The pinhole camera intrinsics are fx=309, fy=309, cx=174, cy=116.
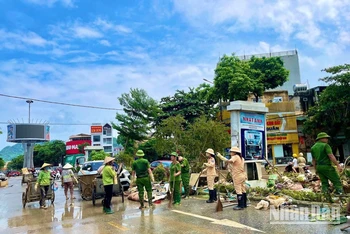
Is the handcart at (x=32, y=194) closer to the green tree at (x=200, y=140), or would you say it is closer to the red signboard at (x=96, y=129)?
the green tree at (x=200, y=140)

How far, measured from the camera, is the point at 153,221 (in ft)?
23.2

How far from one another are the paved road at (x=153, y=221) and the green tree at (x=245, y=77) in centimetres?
2126

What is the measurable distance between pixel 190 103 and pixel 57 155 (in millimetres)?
56513

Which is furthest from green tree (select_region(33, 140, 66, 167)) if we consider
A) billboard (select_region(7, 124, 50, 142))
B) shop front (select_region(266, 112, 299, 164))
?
shop front (select_region(266, 112, 299, 164))

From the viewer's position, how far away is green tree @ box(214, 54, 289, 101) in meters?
29.5

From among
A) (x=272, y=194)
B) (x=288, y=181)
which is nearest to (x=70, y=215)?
(x=272, y=194)

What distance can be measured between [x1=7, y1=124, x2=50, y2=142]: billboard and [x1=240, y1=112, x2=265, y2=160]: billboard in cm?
6574

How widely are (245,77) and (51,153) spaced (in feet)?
209

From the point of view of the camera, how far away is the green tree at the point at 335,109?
26.8 metres

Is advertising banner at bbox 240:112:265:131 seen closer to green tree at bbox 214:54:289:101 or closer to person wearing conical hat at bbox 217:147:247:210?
person wearing conical hat at bbox 217:147:247:210

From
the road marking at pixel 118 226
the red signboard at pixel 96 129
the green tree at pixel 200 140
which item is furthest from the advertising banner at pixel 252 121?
the red signboard at pixel 96 129

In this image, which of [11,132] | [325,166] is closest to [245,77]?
[325,166]

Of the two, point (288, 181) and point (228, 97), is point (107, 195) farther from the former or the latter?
point (228, 97)

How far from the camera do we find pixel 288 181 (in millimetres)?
10500
